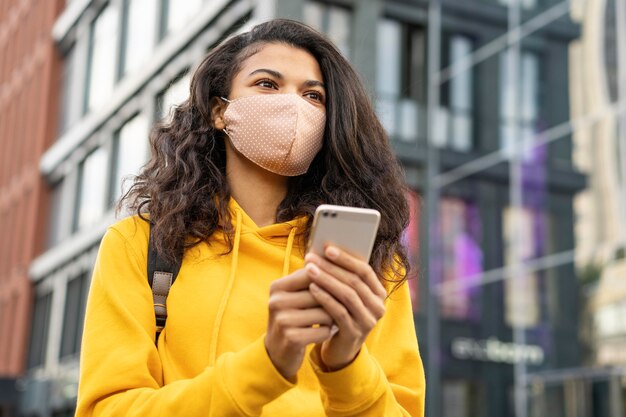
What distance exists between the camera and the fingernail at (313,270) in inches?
69.5

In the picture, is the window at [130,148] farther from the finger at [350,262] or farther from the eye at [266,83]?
the finger at [350,262]

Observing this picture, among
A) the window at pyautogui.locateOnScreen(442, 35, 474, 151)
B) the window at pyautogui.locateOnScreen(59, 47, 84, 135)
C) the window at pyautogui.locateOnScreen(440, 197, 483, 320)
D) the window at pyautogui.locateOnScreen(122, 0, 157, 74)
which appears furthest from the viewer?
the window at pyautogui.locateOnScreen(59, 47, 84, 135)

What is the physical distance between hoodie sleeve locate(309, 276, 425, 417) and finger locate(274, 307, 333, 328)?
0.17 metres

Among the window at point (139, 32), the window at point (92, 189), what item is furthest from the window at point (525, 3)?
the window at point (92, 189)

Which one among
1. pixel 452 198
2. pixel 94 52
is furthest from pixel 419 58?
pixel 94 52

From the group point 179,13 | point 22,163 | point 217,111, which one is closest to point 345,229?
point 217,111

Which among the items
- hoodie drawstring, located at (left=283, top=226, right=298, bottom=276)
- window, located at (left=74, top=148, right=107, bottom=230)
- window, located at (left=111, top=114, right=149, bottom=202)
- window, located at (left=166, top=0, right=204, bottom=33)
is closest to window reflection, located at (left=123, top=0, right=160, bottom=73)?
window, located at (left=166, top=0, right=204, bottom=33)

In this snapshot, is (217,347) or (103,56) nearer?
(217,347)

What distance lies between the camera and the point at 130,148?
22.2 meters

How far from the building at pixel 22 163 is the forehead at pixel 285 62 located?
2692 centimetres

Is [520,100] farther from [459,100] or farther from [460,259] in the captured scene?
[460,259]

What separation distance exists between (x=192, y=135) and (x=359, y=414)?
957 millimetres

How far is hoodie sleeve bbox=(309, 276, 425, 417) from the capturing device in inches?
76.0

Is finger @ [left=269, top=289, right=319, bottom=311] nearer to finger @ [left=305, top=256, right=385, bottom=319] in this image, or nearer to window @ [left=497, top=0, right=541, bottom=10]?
finger @ [left=305, top=256, right=385, bottom=319]
